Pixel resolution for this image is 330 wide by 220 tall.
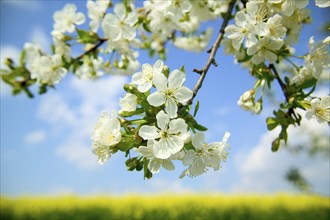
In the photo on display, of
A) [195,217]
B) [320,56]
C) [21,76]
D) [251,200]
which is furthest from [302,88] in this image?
[251,200]

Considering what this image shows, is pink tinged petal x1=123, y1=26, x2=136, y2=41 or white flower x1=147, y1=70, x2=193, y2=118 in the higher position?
pink tinged petal x1=123, y1=26, x2=136, y2=41

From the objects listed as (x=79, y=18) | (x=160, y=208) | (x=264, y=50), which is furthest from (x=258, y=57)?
(x=160, y=208)

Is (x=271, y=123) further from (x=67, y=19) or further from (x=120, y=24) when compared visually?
(x=67, y=19)

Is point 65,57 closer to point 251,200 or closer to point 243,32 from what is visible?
point 243,32

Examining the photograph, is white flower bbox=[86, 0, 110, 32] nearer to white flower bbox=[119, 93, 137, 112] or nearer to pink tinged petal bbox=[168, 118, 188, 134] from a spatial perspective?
white flower bbox=[119, 93, 137, 112]

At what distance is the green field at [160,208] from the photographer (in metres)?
7.84

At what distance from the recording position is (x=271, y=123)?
69.3 inches

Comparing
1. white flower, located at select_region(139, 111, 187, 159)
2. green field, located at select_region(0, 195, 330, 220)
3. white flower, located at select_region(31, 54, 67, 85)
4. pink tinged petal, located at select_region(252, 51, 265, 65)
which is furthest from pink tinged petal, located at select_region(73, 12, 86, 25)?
green field, located at select_region(0, 195, 330, 220)

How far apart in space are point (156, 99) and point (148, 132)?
115 mm

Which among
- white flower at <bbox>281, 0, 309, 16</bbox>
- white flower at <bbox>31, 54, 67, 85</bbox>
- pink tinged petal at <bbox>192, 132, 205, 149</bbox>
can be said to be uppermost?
white flower at <bbox>31, 54, 67, 85</bbox>

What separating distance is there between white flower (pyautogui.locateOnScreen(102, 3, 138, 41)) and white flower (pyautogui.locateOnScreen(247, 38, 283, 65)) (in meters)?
0.78

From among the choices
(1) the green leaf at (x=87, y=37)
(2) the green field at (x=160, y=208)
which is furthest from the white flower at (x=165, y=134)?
(2) the green field at (x=160, y=208)

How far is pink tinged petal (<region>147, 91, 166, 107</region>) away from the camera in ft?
3.85

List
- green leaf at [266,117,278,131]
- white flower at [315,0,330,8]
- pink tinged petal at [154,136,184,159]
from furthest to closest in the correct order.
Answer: green leaf at [266,117,278,131], white flower at [315,0,330,8], pink tinged petal at [154,136,184,159]
